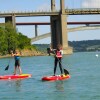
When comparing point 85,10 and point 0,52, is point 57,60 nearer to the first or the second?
point 0,52

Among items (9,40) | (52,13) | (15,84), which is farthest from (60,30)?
(15,84)

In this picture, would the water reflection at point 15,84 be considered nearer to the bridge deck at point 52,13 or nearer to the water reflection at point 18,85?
the water reflection at point 18,85

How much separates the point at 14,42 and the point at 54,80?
247 feet

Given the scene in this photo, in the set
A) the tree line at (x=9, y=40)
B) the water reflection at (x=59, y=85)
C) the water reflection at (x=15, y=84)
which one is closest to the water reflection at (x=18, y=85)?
the water reflection at (x=15, y=84)

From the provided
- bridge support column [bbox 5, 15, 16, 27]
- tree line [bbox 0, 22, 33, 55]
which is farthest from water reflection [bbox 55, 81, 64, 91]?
bridge support column [bbox 5, 15, 16, 27]

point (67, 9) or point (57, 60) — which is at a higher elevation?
point (67, 9)

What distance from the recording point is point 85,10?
118m

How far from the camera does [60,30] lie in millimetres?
117375

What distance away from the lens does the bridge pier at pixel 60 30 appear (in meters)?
114

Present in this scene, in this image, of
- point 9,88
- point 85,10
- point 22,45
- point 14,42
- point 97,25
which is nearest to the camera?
point 9,88

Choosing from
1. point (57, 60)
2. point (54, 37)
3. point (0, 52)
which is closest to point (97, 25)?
point (54, 37)

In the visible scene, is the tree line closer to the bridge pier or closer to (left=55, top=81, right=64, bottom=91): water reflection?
the bridge pier

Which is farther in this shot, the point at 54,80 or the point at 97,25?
the point at 97,25

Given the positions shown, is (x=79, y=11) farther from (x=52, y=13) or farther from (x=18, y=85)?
(x=18, y=85)
